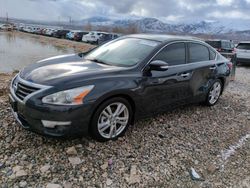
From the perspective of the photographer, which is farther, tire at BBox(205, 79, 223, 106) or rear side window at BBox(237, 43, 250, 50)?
rear side window at BBox(237, 43, 250, 50)

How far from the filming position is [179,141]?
398cm

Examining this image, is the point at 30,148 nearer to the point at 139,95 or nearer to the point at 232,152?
the point at 139,95

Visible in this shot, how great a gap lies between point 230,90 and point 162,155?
4.93 meters

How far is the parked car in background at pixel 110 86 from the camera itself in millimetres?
3061

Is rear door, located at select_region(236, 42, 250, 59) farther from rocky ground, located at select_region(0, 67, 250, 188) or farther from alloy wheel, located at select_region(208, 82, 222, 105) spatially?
rocky ground, located at select_region(0, 67, 250, 188)

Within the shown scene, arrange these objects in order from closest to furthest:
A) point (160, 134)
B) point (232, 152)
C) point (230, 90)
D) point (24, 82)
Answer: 1. point (24, 82)
2. point (232, 152)
3. point (160, 134)
4. point (230, 90)

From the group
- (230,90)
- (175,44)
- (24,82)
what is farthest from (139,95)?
(230,90)

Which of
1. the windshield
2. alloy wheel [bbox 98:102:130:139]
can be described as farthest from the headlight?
the windshield

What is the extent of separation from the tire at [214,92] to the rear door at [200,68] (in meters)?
0.23

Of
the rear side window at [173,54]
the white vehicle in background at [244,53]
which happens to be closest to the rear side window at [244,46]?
the white vehicle in background at [244,53]

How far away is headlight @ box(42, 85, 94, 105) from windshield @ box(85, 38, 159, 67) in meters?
1.01

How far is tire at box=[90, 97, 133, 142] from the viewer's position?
3338 mm

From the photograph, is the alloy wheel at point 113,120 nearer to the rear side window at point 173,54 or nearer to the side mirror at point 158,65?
the side mirror at point 158,65

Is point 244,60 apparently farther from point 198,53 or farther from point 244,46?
point 198,53
